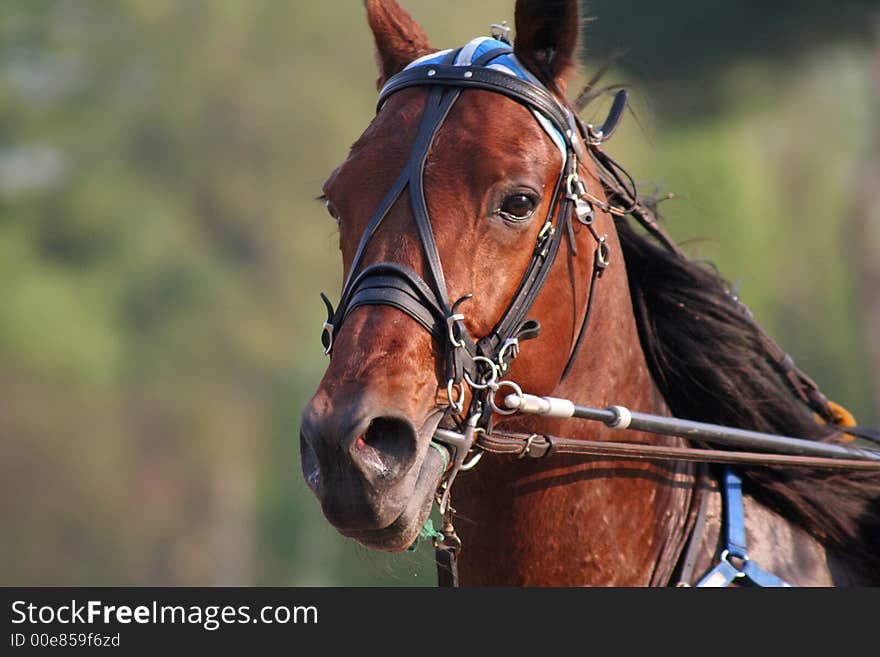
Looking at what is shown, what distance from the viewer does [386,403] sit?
2.62m

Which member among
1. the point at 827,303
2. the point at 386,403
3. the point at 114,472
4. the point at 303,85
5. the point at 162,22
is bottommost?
the point at 386,403

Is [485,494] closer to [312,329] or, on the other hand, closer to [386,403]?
[386,403]

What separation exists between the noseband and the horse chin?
17 cm

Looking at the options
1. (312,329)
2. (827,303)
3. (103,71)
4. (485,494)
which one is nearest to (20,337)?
(312,329)

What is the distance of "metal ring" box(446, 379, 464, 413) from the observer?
276 centimetres

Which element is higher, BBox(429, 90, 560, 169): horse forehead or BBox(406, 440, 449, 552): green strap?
BBox(429, 90, 560, 169): horse forehead

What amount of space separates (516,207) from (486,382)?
462 millimetres

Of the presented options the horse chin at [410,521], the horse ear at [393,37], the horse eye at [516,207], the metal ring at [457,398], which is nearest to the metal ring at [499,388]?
the metal ring at [457,398]

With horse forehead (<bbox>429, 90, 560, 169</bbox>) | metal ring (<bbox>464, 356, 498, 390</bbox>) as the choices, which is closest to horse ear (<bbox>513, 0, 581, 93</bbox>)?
horse forehead (<bbox>429, 90, 560, 169</bbox>)

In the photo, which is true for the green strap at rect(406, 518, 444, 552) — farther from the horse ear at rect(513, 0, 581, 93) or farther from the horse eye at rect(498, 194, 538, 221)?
the horse ear at rect(513, 0, 581, 93)

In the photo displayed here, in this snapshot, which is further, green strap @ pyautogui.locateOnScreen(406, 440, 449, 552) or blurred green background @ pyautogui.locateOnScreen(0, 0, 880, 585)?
blurred green background @ pyautogui.locateOnScreen(0, 0, 880, 585)

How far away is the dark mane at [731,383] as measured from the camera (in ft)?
11.9

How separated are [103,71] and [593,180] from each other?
104 ft

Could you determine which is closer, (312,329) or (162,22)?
(312,329)
